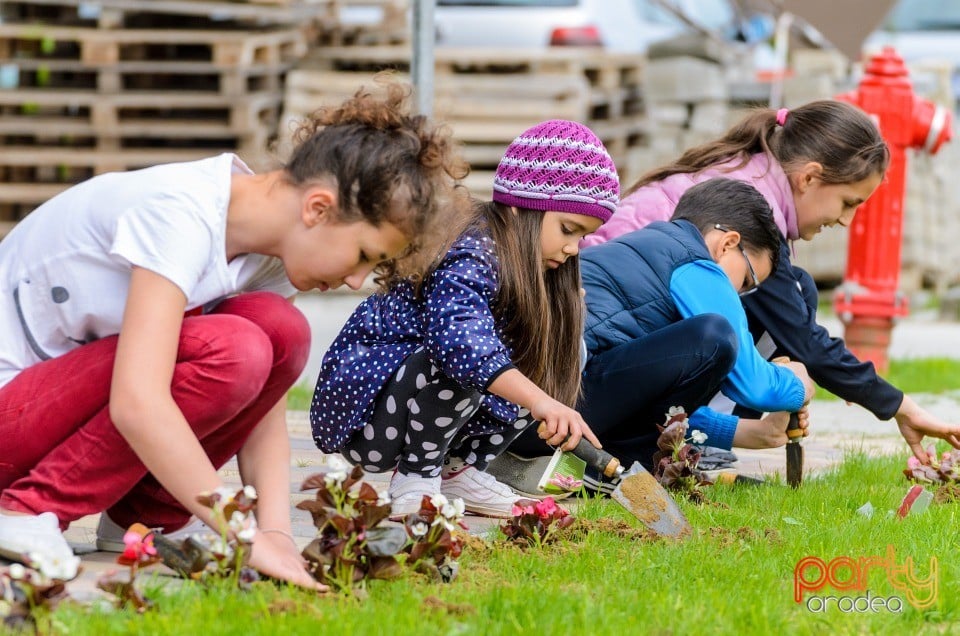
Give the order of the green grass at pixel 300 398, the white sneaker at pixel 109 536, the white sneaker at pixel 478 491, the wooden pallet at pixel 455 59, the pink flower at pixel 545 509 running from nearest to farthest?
the white sneaker at pixel 109 536 < the pink flower at pixel 545 509 < the white sneaker at pixel 478 491 < the green grass at pixel 300 398 < the wooden pallet at pixel 455 59

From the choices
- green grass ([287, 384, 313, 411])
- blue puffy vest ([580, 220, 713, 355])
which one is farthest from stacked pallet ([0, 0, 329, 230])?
blue puffy vest ([580, 220, 713, 355])

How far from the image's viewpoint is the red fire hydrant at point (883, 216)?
5816 millimetres

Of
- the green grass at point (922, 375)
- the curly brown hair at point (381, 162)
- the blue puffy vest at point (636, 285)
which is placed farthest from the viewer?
the green grass at point (922, 375)

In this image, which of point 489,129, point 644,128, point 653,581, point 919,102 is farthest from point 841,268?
point 653,581

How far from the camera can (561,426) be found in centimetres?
274

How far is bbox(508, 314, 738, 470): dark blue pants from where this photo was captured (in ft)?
11.4

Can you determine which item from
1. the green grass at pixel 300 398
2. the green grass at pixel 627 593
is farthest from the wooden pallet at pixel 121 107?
the green grass at pixel 627 593

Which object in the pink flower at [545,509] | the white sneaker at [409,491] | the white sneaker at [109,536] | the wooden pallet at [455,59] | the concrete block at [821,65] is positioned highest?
the wooden pallet at [455,59]

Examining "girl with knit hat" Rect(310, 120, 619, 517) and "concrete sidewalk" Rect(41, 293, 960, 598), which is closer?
"concrete sidewalk" Rect(41, 293, 960, 598)

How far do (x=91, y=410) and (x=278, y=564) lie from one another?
48cm

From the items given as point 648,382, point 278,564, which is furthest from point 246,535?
point 648,382

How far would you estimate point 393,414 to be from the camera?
3.27 metres

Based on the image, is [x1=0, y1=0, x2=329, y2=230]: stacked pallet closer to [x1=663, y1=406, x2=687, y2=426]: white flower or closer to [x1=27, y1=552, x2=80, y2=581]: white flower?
[x1=663, y1=406, x2=687, y2=426]: white flower

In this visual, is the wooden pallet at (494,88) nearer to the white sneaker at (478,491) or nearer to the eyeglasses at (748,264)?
the eyeglasses at (748,264)
